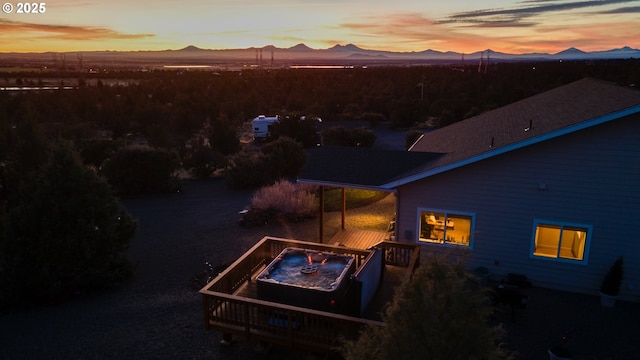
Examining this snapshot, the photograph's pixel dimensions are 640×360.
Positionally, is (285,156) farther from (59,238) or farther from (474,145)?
(59,238)

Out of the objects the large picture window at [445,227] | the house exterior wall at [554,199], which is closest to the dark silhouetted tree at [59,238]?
the house exterior wall at [554,199]

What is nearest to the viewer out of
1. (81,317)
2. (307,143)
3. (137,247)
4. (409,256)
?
(81,317)

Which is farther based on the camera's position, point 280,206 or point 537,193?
point 280,206

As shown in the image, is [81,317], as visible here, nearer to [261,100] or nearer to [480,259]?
[480,259]

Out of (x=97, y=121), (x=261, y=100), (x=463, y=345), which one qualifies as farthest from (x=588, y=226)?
(x=261, y=100)

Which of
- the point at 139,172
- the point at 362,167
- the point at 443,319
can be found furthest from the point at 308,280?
the point at 139,172

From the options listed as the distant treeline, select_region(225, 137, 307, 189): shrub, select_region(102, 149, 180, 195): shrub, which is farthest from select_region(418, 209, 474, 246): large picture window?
the distant treeline
